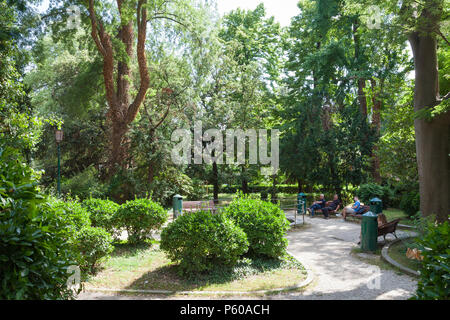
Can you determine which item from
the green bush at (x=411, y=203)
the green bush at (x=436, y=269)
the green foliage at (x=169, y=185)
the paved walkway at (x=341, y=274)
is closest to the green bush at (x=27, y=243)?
the paved walkway at (x=341, y=274)

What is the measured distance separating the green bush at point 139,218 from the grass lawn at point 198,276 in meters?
1.16

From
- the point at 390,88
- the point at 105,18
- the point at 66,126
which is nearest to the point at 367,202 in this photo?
the point at 390,88

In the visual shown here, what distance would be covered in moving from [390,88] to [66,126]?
67.2ft

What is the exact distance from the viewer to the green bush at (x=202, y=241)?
22.4ft

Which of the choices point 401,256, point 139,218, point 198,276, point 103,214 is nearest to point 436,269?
point 198,276

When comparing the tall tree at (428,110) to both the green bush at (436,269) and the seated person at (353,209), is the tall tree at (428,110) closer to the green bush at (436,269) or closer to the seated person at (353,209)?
the seated person at (353,209)

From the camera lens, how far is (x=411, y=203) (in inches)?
567

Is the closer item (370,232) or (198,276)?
(198,276)

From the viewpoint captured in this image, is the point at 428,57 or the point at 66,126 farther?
the point at 66,126

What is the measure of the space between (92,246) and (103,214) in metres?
2.63

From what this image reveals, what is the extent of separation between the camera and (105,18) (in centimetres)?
1819

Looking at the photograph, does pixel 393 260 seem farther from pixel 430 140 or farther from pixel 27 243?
pixel 27 243

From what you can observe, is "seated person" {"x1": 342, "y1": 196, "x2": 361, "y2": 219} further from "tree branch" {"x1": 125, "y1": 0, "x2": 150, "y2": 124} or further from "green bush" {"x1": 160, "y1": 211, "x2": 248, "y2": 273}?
→ "tree branch" {"x1": 125, "y1": 0, "x2": 150, "y2": 124}
